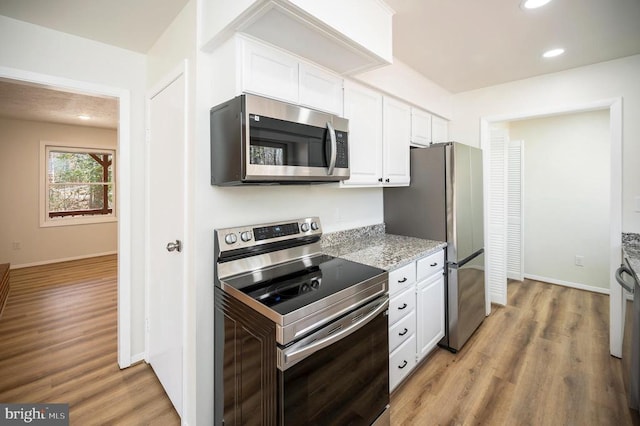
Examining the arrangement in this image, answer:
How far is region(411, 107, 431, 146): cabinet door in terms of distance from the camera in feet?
9.25

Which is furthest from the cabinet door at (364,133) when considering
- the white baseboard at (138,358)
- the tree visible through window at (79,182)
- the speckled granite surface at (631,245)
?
the tree visible through window at (79,182)

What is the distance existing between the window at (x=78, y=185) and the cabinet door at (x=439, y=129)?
608cm

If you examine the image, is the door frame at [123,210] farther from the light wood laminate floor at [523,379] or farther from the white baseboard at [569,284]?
the white baseboard at [569,284]

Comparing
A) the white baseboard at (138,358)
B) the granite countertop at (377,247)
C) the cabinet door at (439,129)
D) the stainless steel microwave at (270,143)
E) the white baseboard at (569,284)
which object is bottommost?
the white baseboard at (138,358)

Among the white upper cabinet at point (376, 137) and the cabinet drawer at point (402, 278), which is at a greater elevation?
the white upper cabinet at point (376, 137)

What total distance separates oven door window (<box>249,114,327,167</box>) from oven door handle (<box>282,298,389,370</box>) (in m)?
0.84

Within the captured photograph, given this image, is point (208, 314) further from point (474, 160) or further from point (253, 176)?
point (474, 160)

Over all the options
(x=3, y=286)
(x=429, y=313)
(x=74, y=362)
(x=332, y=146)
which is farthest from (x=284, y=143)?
(x=3, y=286)

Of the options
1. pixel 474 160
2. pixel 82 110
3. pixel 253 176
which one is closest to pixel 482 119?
pixel 474 160

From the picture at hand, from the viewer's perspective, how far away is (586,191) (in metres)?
3.97

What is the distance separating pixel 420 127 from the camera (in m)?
2.93

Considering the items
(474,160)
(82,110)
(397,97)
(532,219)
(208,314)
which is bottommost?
(208,314)

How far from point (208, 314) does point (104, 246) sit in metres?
5.62

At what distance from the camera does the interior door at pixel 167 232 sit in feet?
5.77
